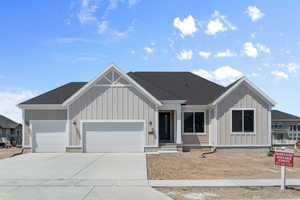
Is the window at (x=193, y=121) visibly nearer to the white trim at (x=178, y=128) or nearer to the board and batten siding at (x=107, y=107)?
the white trim at (x=178, y=128)

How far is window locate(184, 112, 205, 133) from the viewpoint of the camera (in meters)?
21.2

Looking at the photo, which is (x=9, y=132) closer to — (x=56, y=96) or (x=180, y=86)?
(x=56, y=96)

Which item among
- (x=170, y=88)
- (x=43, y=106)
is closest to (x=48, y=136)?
(x=43, y=106)

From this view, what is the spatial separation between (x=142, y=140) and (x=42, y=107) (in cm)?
726

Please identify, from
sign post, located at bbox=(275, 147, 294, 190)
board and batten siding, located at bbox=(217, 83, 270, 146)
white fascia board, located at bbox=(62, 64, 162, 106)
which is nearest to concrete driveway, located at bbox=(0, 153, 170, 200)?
sign post, located at bbox=(275, 147, 294, 190)

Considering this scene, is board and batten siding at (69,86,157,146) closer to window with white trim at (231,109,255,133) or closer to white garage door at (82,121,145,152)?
white garage door at (82,121,145,152)

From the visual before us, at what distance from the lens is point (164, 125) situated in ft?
73.4

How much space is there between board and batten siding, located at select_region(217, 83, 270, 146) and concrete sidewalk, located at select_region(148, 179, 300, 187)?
9.89 m

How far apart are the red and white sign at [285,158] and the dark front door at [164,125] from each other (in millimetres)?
13134

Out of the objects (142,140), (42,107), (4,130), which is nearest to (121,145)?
(142,140)

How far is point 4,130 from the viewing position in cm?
5256

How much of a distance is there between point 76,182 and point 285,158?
682 cm

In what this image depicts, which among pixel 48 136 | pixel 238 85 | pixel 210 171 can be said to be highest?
pixel 238 85

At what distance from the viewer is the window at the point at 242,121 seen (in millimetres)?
20328
